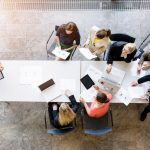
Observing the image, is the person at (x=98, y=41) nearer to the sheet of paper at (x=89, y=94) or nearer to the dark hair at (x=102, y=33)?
the dark hair at (x=102, y=33)

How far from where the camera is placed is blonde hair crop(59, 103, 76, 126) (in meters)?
4.36

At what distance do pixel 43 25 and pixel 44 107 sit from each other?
157 centimetres

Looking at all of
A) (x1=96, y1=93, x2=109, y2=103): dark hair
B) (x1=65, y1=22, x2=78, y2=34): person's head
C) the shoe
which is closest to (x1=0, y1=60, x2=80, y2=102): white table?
(x1=96, y1=93, x2=109, y2=103): dark hair

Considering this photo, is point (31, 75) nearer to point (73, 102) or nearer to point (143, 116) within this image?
point (73, 102)

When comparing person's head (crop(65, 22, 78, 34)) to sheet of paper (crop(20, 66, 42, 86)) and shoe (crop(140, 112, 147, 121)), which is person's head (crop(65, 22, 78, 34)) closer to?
sheet of paper (crop(20, 66, 42, 86))

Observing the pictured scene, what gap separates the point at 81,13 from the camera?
600 centimetres

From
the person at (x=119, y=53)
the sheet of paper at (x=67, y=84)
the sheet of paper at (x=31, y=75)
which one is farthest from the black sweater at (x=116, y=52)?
the sheet of paper at (x=31, y=75)

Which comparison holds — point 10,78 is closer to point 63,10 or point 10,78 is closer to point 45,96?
point 45,96

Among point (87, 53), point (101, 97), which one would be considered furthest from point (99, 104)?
point (87, 53)

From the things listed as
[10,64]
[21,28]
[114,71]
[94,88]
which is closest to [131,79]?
[114,71]

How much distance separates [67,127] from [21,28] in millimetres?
2297

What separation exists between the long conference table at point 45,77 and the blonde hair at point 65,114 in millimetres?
255

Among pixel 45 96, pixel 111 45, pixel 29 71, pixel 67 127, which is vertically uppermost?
pixel 111 45

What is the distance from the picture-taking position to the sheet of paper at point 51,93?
464cm
